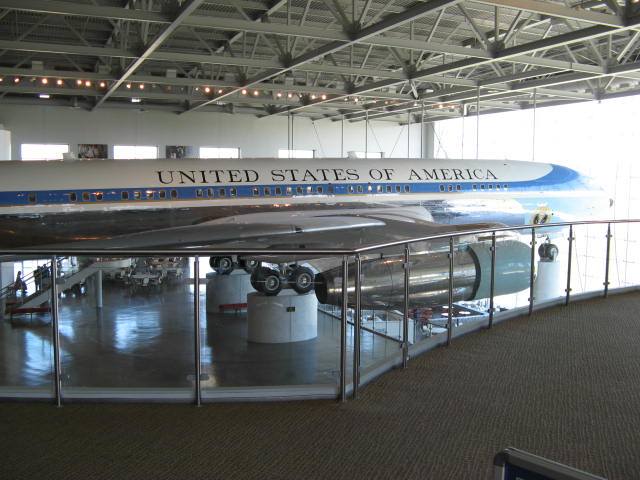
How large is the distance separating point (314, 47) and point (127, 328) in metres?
16.7

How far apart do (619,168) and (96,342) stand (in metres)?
24.5

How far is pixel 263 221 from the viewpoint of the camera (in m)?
13.7

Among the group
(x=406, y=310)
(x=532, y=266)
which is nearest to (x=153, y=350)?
(x=406, y=310)

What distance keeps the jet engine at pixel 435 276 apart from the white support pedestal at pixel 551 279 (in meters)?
0.36

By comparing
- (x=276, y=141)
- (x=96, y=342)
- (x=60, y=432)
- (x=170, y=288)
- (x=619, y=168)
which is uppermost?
(x=276, y=141)

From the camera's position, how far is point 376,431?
361 centimetres

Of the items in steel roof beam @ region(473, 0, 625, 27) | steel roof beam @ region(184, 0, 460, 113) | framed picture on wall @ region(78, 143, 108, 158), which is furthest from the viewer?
framed picture on wall @ region(78, 143, 108, 158)

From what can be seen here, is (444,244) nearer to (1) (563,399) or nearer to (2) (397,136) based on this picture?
(1) (563,399)

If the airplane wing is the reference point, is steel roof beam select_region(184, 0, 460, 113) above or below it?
above

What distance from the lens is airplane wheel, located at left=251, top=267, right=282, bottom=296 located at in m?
4.71

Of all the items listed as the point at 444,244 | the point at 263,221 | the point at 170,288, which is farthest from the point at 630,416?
the point at 263,221

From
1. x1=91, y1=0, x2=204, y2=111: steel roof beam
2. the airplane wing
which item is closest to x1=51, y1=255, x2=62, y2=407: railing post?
x1=91, y1=0, x2=204, y2=111: steel roof beam

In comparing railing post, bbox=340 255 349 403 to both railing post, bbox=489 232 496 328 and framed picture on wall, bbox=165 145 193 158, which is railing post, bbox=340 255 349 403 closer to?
railing post, bbox=489 232 496 328

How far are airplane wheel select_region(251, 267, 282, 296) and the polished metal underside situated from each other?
7.07 meters
